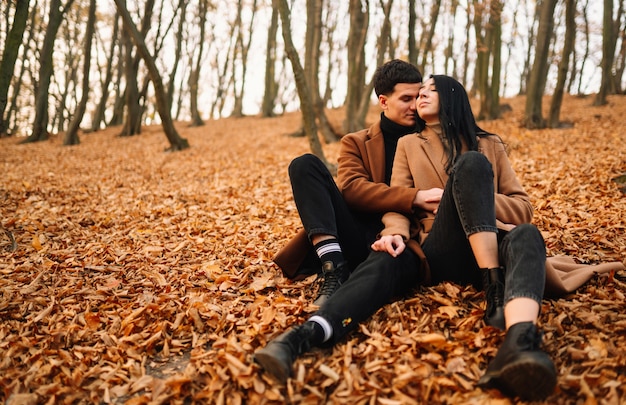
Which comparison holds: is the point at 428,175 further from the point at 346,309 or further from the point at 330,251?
the point at 346,309

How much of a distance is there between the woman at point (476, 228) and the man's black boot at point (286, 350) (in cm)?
68

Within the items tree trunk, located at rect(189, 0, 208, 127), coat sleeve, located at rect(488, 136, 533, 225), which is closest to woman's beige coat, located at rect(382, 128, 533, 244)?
coat sleeve, located at rect(488, 136, 533, 225)

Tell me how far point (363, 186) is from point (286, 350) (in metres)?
1.31

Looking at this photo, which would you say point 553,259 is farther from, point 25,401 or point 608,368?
point 25,401

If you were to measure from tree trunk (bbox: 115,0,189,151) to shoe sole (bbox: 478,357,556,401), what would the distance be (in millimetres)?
10080

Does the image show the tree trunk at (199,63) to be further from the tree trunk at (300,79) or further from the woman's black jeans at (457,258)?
the woman's black jeans at (457,258)

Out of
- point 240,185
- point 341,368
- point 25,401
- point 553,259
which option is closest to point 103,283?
point 25,401

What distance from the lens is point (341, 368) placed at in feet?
6.74

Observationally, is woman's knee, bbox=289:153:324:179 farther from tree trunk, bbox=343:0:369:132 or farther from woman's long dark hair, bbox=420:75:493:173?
tree trunk, bbox=343:0:369:132

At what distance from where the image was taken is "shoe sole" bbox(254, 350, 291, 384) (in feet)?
6.24

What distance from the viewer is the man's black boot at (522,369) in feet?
5.44

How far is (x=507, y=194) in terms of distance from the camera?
8.79ft

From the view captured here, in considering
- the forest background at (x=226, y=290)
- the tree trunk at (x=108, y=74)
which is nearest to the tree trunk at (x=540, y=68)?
the forest background at (x=226, y=290)

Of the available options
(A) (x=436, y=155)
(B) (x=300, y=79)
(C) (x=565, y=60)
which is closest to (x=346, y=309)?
(A) (x=436, y=155)
